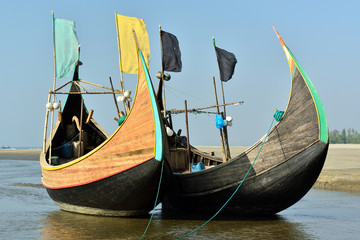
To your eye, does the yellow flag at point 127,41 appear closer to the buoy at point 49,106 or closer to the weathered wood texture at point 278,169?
the buoy at point 49,106

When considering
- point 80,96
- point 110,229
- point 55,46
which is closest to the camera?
point 110,229

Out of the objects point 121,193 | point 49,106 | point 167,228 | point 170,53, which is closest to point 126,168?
point 121,193

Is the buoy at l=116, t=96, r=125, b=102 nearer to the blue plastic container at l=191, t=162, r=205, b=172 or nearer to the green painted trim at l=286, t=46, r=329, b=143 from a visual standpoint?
the blue plastic container at l=191, t=162, r=205, b=172

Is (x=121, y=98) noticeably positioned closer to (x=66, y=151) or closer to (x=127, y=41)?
(x=127, y=41)

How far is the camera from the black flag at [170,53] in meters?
13.2

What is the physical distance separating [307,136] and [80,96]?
27.1ft

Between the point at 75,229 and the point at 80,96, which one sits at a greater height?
the point at 80,96

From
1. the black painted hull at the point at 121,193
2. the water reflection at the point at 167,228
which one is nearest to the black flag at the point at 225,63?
the water reflection at the point at 167,228

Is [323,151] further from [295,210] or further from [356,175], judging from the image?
[356,175]

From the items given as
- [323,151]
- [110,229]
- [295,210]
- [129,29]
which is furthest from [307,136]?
[129,29]

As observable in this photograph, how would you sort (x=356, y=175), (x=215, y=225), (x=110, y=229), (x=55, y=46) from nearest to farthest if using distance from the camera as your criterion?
1. (x=110, y=229)
2. (x=215, y=225)
3. (x=55, y=46)
4. (x=356, y=175)

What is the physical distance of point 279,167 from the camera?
9.60 m

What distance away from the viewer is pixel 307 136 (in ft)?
30.9

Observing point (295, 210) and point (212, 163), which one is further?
point (212, 163)
